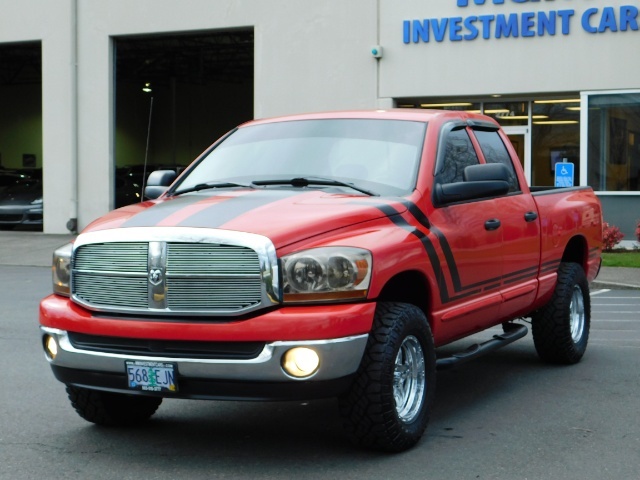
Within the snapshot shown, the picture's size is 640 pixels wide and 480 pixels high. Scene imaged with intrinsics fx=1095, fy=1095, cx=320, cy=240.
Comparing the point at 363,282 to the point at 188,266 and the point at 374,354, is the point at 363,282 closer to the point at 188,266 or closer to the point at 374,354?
the point at 374,354

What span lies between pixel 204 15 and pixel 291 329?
21426mm

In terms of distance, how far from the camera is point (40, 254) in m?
22.8

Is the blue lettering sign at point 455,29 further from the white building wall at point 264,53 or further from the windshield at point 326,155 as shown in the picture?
the windshield at point 326,155

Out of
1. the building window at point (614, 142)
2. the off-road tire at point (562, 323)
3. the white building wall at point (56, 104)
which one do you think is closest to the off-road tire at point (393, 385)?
the off-road tire at point (562, 323)

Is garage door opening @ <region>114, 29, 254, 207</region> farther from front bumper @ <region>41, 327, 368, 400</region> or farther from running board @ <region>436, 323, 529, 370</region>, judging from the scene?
front bumper @ <region>41, 327, 368, 400</region>

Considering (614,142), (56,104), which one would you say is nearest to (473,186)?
(614,142)

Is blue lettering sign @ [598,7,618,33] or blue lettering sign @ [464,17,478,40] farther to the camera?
blue lettering sign @ [464,17,478,40]

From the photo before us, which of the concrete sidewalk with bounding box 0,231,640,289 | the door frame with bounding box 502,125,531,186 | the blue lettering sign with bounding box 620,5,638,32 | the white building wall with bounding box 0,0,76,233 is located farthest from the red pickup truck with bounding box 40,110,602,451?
the white building wall with bounding box 0,0,76,233

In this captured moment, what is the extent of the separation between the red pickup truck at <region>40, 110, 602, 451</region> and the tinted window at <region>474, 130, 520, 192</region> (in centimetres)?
39

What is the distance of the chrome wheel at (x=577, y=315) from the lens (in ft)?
29.1

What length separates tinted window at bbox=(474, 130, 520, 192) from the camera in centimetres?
789

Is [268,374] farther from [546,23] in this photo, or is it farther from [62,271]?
[546,23]

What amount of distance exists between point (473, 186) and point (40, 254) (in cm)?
1742

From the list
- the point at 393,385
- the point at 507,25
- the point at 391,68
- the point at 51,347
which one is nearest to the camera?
the point at 393,385
